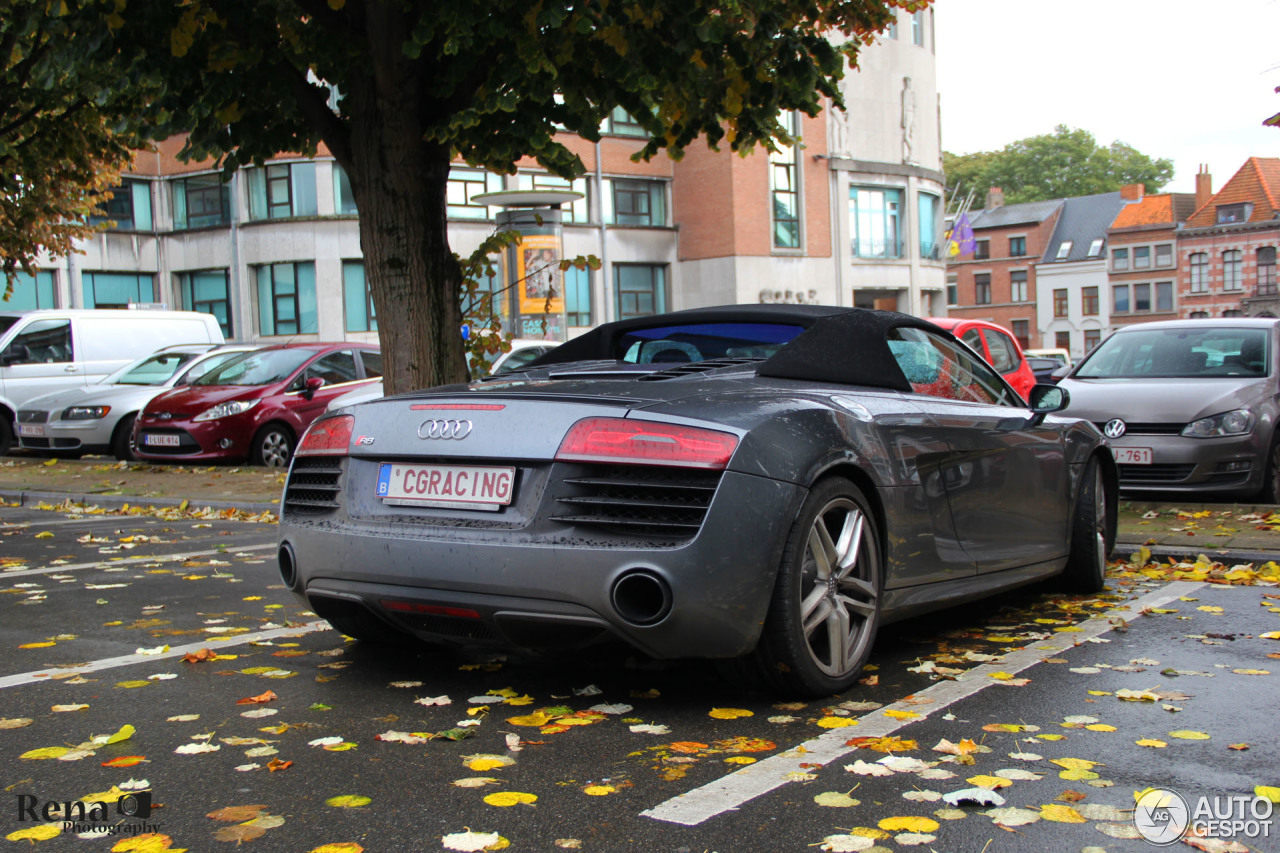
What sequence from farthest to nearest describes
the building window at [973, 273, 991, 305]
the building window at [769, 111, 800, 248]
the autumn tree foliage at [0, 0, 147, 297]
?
the building window at [973, 273, 991, 305] < the building window at [769, 111, 800, 248] < the autumn tree foliage at [0, 0, 147, 297]

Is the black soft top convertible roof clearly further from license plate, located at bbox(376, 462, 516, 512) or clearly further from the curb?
the curb

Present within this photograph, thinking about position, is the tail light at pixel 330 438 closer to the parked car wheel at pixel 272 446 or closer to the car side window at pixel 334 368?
the parked car wheel at pixel 272 446

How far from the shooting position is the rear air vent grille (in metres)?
3.90

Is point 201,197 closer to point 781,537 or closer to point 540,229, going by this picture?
point 540,229

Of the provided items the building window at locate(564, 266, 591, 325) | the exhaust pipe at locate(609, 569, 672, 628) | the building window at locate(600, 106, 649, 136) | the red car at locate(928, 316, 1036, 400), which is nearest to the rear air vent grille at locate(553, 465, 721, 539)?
the exhaust pipe at locate(609, 569, 672, 628)

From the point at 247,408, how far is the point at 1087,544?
1165 cm

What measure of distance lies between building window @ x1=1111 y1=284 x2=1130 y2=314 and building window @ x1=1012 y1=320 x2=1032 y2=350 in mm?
6339

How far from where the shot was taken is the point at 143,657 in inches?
199

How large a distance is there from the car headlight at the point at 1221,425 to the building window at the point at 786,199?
38788 mm

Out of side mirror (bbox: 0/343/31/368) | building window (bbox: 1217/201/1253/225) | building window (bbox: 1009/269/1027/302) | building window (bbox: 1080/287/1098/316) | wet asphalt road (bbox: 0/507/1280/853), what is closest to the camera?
wet asphalt road (bbox: 0/507/1280/853)

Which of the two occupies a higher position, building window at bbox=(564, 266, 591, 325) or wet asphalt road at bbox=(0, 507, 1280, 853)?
building window at bbox=(564, 266, 591, 325)

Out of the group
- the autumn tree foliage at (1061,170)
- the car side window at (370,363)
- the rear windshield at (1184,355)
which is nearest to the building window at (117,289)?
the car side window at (370,363)

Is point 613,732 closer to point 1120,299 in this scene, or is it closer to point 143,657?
point 143,657

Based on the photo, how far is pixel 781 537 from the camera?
13.1 feet
